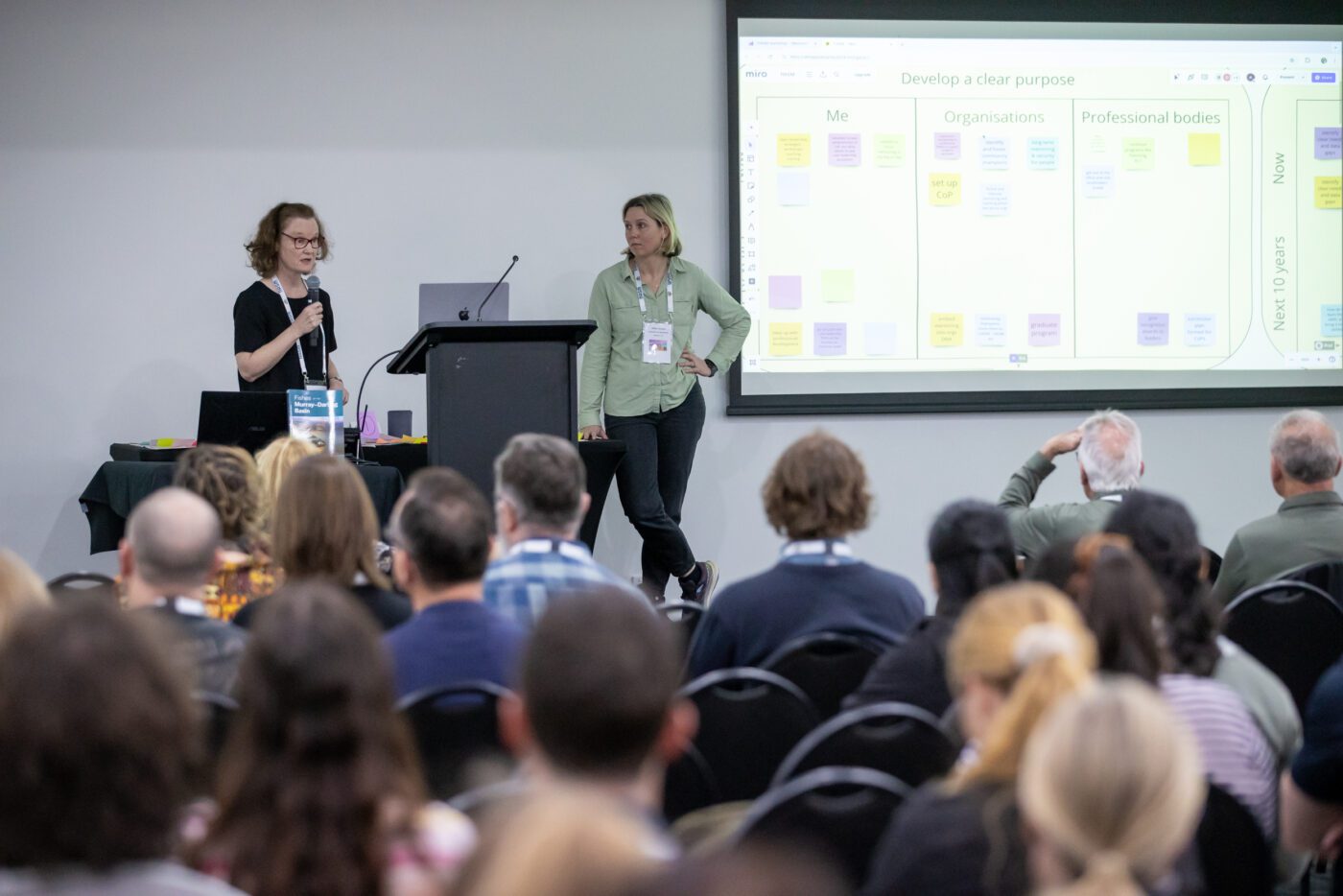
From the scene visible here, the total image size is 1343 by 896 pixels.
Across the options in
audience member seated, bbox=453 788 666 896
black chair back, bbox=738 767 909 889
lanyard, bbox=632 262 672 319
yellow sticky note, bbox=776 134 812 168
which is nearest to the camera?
audience member seated, bbox=453 788 666 896

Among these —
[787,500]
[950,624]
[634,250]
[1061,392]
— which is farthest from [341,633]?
[1061,392]

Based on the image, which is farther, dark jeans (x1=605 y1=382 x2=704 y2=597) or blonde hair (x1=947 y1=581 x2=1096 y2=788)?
dark jeans (x1=605 y1=382 x2=704 y2=597)

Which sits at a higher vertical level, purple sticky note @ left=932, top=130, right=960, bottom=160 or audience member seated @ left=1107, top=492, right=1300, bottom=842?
purple sticky note @ left=932, top=130, right=960, bottom=160

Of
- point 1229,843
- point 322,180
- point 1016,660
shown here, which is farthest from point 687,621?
point 322,180

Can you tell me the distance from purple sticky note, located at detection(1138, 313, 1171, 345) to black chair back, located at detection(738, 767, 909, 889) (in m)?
5.52

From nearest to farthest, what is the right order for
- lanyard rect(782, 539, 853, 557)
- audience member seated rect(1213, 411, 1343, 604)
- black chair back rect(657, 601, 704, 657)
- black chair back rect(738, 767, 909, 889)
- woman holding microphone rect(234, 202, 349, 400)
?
1. black chair back rect(738, 767, 909, 889)
2. lanyard rect(782, 539, 853, 557)
3. black chair back rect(657, 601, 704, 657)
4. audience member seated rect(1213, 411, 1343, 604)
5. woman holding microphone rect(234, 202, 349, 400)

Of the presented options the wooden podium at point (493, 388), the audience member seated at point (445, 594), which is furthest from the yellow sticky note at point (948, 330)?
the audience member seated at point (445, 594)

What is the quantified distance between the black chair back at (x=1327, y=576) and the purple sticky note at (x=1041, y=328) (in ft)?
11.2

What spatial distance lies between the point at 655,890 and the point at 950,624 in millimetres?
1637

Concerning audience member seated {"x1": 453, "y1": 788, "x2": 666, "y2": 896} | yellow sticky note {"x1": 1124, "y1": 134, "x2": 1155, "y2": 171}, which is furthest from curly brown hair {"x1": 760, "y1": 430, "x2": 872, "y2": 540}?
yellow sticky note {"x1": 1124, "y1": 134, "x2": 1155, "y2": 171}

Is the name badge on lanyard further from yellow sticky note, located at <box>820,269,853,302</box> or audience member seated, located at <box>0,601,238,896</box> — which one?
audience member seated, located at <box>0,601,238,896</box>

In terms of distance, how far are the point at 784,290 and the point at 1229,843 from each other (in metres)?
4.93

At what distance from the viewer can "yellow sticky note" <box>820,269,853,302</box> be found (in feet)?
21.8

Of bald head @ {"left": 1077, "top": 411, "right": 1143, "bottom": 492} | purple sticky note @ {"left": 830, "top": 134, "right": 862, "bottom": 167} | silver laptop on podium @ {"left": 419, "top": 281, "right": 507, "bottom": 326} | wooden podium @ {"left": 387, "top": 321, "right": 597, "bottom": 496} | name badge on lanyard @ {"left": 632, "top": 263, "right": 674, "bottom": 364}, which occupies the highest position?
purple sticky note @ {"left": 830, "top": 134, "right": 862, "bottom": 167}
